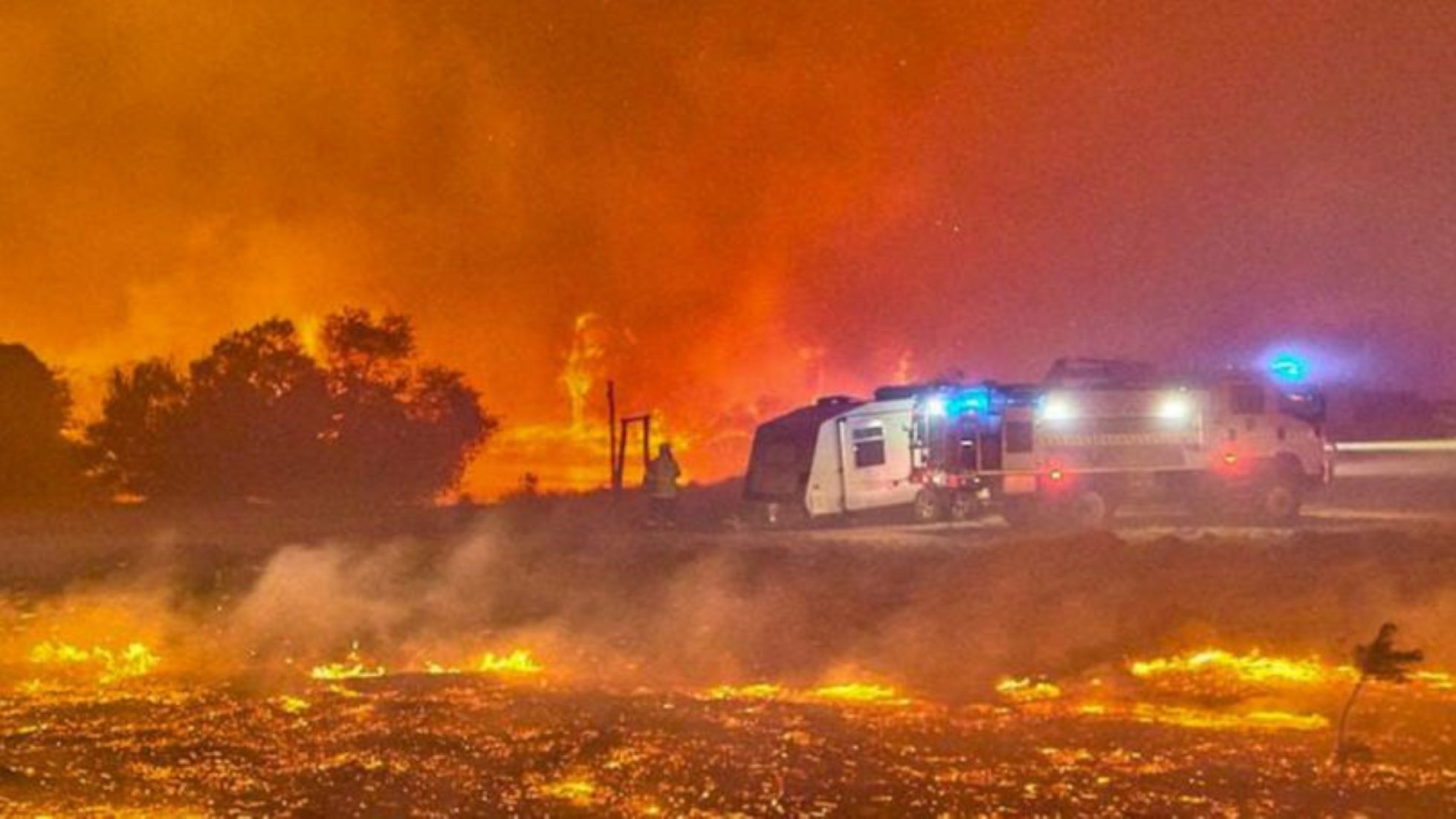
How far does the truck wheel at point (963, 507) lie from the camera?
90.6ft

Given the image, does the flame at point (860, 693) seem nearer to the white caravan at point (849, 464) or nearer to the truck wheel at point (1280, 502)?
the truck wheel at point (1280, 502)

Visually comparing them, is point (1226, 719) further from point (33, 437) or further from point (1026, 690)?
point (33, 437)

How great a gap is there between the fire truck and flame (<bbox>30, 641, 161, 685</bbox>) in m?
14.0

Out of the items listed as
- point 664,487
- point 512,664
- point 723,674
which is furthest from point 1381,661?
point 664,487

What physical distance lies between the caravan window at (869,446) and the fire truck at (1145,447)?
11.3 ft

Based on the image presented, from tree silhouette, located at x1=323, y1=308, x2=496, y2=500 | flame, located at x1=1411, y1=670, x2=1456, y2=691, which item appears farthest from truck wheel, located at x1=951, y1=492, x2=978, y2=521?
tree silhouette, located at x1=323, y1=308, x2=496, y2=500

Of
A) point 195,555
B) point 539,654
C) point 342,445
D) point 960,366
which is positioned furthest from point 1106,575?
point 960,366

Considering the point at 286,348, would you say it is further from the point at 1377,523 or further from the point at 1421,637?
the point at 1421,637

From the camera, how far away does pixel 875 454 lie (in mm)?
30094

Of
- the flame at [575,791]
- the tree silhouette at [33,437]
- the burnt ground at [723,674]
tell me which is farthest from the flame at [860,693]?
the tree silhouette at [33,437]

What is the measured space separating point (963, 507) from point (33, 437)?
27419 mm

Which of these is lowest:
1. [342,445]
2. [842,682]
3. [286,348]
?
[842,682]

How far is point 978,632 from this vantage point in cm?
1716

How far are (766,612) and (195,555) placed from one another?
10.3 meters
